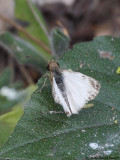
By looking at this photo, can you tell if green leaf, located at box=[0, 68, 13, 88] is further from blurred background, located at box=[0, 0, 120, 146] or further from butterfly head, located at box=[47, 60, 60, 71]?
butterfly head, located at box=[47, 60, 60, 71]

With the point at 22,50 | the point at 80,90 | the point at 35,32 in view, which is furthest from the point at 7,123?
the point at 35,32

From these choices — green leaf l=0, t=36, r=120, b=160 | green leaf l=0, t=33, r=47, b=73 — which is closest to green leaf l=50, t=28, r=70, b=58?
green leaf l=0, t=33, r=47, b=73

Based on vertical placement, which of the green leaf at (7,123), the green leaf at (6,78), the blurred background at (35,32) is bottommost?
the green leaf at (7,123)

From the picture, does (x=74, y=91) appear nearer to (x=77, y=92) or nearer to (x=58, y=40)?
(x=77, y=92)

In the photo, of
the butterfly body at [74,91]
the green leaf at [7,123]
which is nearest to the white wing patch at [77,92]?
the butterfly body at [74,91]

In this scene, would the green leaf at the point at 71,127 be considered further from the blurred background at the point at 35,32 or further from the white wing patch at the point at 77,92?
the blurred background at the point at 35,32

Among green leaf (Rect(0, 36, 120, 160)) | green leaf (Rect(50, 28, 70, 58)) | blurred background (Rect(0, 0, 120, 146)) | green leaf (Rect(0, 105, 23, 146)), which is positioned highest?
blurred background (Rect(0, 0, 120, 146))
